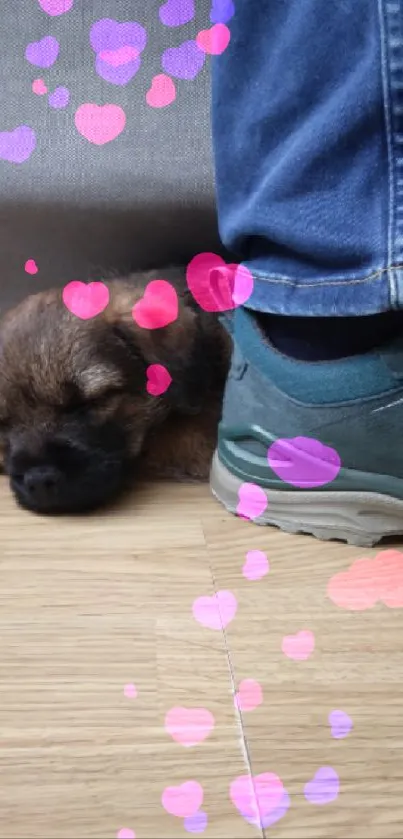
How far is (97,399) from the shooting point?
1.08 m

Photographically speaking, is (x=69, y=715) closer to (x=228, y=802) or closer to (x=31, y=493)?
(x=228, y=802)

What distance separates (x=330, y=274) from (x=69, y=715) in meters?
0.47

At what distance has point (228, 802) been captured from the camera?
0.57 metres

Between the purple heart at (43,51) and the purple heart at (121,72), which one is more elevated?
the purple heart at (43,51)

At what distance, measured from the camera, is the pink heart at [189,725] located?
2.06ft

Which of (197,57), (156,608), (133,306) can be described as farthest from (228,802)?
(197,57)

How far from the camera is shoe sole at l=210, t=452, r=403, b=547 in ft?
2.85

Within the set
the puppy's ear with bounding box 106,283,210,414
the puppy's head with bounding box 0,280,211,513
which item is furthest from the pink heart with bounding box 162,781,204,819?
the puppy's ear with bounding box 106,283,210,414
